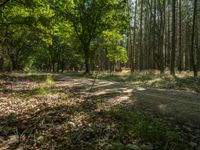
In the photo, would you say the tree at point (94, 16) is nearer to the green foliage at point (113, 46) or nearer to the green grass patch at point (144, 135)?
the green foliage at point (113, 46)

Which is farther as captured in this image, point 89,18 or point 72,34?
point 72,34

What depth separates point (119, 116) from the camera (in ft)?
25.2

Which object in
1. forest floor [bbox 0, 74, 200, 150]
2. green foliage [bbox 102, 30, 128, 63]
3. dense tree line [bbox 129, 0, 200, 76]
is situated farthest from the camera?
green foliage [bbox 102, 30, 128, 63]

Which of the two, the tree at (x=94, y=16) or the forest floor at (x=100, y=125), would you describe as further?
the tree at (x=94, y=16)

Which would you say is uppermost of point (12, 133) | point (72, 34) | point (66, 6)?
point (66, 6)

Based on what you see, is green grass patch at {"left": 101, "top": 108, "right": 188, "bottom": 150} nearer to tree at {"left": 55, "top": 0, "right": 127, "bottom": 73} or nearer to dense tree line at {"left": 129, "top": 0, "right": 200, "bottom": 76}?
dense tree line at {"left": 129, "top": 0, "right": 200, "bottom": 76}

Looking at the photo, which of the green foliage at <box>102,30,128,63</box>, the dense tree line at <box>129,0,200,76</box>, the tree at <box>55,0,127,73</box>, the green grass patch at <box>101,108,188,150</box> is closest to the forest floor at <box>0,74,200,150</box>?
the green grass patch at <box>101,108,188,150</box>

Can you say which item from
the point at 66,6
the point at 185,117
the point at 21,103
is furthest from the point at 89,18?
the point at 185,117

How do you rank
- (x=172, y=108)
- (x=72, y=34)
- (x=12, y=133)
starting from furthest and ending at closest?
(x=72, y=34) → (x=172, y=108) → (x=12, y=133)

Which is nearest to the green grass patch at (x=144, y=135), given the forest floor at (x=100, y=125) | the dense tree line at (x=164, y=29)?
the forest floor at (x=100, y=125)

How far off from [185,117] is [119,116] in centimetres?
178

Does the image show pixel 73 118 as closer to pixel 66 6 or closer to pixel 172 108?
pixel 172 108

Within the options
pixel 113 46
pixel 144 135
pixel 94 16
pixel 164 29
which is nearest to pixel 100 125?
pixel 144 135

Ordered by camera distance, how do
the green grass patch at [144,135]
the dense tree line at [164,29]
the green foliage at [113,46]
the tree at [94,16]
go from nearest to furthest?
the green grass patch at [144,135], the dense tree line at [164,29], the tree at [94,16], the green foliage at [113,46]
